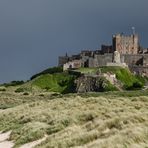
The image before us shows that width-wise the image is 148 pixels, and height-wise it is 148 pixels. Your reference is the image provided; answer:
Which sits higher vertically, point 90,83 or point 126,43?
point 126,43

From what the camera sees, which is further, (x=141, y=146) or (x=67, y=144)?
(x=67, y=144)

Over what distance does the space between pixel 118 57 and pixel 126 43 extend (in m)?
11.2

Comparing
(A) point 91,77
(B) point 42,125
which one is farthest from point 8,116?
(A) point 91,77

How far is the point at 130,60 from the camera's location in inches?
4560

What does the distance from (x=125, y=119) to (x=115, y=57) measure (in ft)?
286

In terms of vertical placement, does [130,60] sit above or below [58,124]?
above

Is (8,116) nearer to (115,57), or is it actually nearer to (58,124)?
(58,124)

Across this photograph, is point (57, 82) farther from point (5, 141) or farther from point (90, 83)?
point (5, 141)

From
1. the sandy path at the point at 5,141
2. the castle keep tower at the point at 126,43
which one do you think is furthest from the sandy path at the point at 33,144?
the castle keep tower at the point at 126,43

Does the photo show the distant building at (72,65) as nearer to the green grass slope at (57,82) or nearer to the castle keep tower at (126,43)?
the green grass slope at (57,82)

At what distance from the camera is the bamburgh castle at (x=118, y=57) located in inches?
4407

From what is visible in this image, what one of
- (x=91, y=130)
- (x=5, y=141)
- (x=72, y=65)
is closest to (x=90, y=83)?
(x=72, y=65)

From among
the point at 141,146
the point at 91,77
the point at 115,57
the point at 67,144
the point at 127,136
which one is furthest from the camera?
the point at 115,57

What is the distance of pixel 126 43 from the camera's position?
406 feet
